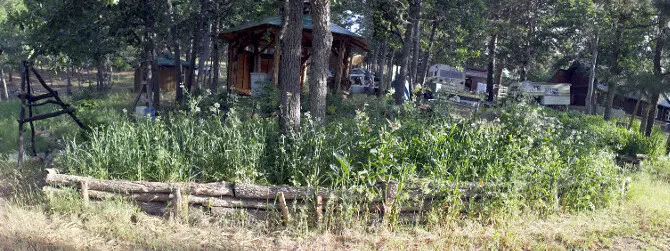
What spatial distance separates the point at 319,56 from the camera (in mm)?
6656

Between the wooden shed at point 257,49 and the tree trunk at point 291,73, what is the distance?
5487mm

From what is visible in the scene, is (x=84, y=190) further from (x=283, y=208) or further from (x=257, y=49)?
(x=257, y=49)

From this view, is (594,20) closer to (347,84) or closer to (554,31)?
(554,31)

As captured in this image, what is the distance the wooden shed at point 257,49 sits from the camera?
12.5 meters

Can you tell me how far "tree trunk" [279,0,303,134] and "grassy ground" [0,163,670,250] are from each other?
1.69 meters

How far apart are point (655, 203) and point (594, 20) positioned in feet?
62.8

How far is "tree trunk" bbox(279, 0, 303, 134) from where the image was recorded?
6094 mm

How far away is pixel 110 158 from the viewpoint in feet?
18.0

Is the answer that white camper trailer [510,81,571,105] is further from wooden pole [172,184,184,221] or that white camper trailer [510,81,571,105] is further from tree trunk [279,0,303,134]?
wooden pole [172,184,184,221]

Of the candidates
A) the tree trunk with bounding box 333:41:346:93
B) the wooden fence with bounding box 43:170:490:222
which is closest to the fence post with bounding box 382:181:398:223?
the wooden fence with bounding box 43:170:490:222

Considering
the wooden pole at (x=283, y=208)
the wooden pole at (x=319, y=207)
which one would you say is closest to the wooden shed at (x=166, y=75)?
the wooden pole at (x=283, y=208)

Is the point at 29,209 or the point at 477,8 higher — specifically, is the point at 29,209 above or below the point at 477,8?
below

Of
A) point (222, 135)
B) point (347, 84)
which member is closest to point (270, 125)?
point (222, 135)

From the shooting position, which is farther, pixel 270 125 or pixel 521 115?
pixel 270 125
